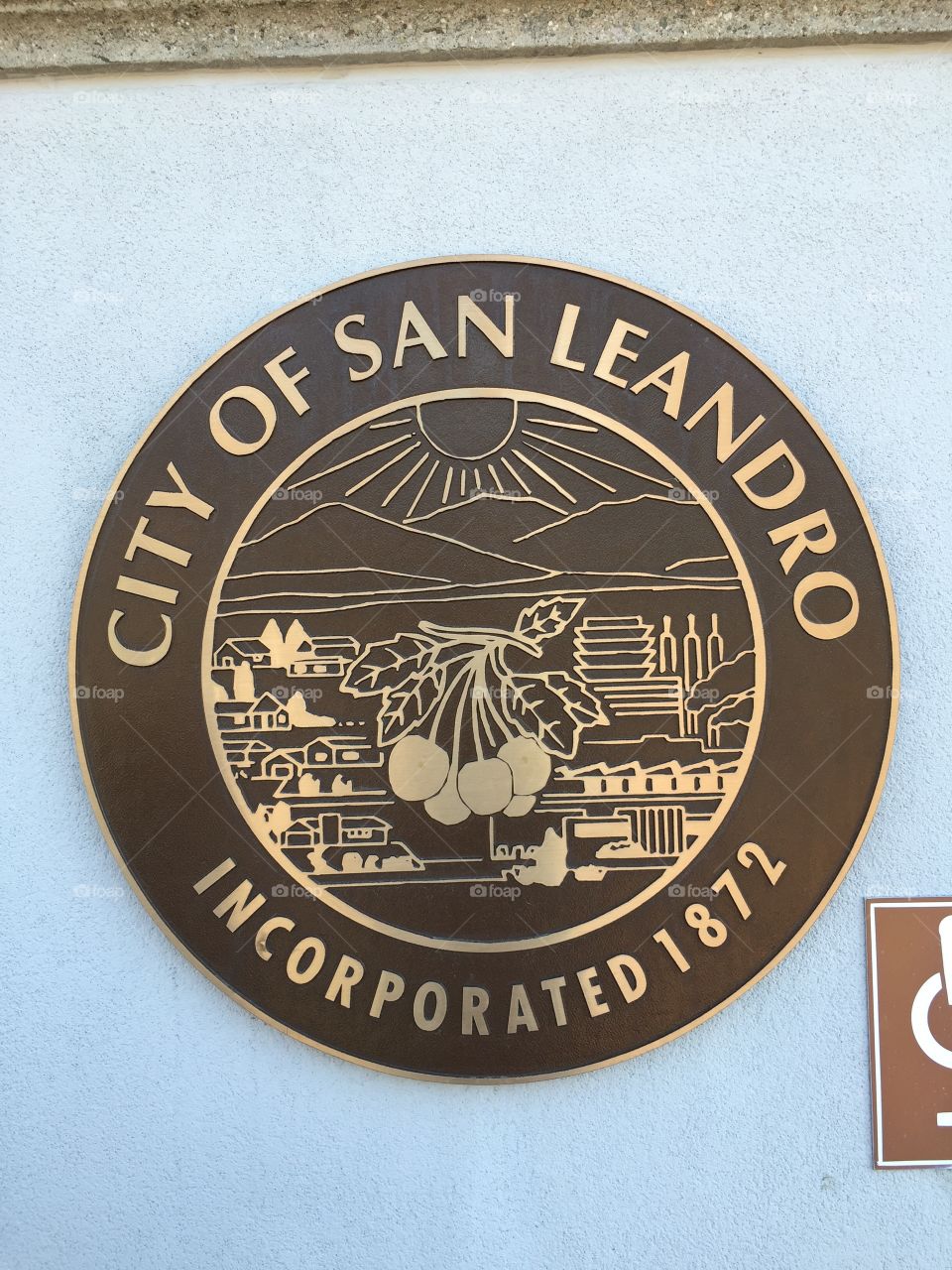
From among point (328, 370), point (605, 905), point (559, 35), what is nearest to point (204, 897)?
point (605, 905)

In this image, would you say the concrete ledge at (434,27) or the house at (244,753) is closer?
the house at (244,753)

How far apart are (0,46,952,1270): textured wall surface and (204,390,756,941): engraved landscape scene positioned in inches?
20.1

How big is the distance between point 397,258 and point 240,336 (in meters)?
0.55

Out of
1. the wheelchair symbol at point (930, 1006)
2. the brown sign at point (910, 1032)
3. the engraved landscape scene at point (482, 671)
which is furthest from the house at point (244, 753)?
the wheelchair symbol at point (930, 1006)

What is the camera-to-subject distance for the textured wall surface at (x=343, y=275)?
2.92 m

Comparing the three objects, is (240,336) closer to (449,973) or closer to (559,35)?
(559,35)

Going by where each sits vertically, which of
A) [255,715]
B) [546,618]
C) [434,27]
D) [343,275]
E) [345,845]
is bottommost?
[345,845]

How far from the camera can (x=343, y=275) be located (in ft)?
10.2

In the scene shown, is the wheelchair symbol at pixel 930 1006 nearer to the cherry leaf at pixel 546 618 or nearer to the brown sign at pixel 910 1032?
the brown sign at pixel 910 1032

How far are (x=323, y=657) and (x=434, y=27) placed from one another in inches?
78.7

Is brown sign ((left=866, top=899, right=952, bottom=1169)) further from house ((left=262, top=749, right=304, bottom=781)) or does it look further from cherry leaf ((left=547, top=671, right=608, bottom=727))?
house ((left=262, top=749, right=304, bottom=781))

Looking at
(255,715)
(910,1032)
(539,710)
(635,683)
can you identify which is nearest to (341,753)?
(255,715)

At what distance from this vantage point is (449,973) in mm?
2906

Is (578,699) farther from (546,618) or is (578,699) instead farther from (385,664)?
(385,664)
